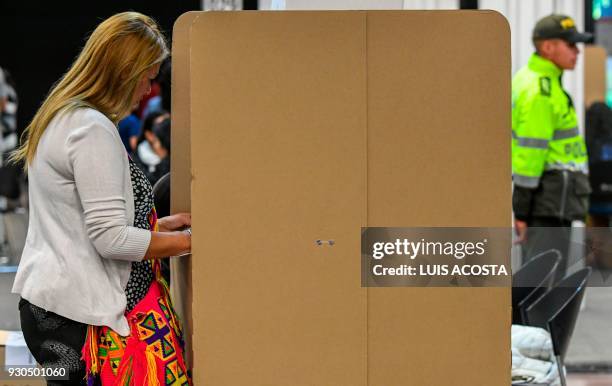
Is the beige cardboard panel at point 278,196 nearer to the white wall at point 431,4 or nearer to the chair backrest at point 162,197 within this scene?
the chair backrest at point 162,197

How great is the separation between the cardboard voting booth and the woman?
0.48ft

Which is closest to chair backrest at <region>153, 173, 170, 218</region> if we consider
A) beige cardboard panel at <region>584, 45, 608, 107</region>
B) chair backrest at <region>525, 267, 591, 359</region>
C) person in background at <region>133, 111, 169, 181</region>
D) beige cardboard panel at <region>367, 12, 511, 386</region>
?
beige cardboard panel at <region>367, 12, 511, 386</region>

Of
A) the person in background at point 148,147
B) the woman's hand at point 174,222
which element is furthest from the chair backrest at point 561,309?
the person in background at point 148,147

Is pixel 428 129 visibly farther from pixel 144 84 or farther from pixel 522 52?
pixel 522 52

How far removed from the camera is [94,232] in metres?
2.23

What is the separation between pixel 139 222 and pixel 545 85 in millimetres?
3449

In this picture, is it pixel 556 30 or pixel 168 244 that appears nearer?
pixel 168 244

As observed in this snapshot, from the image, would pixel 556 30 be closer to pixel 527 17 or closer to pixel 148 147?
pixel 527 17

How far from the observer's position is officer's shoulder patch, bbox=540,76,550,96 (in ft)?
17.5

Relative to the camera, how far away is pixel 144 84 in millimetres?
2383

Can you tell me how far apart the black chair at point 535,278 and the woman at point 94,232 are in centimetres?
187

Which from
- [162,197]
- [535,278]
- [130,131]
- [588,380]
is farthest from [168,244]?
[130,131]

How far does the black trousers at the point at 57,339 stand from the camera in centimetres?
230

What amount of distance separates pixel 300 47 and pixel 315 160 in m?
0.25
